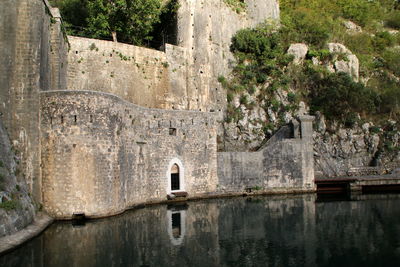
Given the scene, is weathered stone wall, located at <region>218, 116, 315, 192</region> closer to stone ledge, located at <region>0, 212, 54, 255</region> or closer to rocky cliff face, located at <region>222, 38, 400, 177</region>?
rocky cliff face, located at <region>222, 38, 400, 177</region>

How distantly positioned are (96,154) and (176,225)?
455 cm

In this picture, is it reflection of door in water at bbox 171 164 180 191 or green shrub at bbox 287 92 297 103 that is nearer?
reflection of door in water at bbox 171 164 180 191

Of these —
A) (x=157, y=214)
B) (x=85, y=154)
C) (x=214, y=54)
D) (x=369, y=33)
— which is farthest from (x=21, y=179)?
(x=369, y=33)

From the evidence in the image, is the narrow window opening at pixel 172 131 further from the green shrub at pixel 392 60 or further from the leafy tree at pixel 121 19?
the green shrub at pixel 392 60

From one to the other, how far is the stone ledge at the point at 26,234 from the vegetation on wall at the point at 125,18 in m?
15.7

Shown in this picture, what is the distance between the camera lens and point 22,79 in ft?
52.6

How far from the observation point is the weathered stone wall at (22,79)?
15789mm

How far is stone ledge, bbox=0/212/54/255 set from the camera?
11464 millimetres

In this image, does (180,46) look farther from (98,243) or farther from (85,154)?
(98,243)

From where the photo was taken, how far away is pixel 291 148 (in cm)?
2591

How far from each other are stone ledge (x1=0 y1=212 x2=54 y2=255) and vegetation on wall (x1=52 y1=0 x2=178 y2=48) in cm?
1571

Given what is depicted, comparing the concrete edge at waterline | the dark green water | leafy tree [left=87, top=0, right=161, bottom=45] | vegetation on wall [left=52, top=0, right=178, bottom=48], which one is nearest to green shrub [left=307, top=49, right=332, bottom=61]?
vegetation on wall [left=52, top=0, right=178, bottom=48]

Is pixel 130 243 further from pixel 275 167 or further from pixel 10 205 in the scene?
pixel 275 167

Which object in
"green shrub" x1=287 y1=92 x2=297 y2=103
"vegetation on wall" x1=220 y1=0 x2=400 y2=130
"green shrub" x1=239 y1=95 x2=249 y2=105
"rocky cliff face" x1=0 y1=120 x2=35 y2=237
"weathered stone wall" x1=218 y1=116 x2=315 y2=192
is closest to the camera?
"rocky cliff face" x1=0 y1=120 x2=35 y2=237
